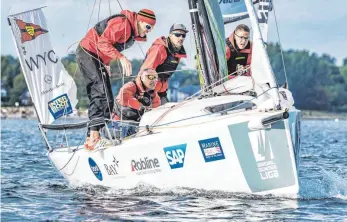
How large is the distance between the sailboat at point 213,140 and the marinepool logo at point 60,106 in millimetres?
602

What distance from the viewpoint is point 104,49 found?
1161 cm

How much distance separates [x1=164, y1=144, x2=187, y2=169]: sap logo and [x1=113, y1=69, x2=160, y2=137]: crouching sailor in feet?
Answer: 3.63

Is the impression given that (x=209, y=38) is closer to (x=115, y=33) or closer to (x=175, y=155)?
(x=115, y=33)

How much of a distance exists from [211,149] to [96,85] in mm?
2278

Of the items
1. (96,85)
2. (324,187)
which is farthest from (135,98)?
(324,187)

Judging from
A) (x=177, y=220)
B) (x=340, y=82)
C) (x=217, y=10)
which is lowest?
(x=340, y=82)

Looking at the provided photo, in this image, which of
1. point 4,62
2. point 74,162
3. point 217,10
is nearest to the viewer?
point 217,10

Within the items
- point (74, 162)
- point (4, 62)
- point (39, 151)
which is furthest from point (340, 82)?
point (74, 162)

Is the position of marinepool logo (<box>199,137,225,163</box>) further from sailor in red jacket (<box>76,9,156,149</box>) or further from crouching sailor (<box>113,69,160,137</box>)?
sailor in red jacket (<box>76,9,156,149</box>)

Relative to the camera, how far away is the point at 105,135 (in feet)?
40.4

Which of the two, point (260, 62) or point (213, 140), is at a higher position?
point (260, 62)

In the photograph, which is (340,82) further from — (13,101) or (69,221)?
(69,221)

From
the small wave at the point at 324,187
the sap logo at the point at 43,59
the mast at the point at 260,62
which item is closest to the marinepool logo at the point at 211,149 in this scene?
the mast at the point at 260,62

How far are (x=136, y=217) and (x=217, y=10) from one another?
3.27 m
